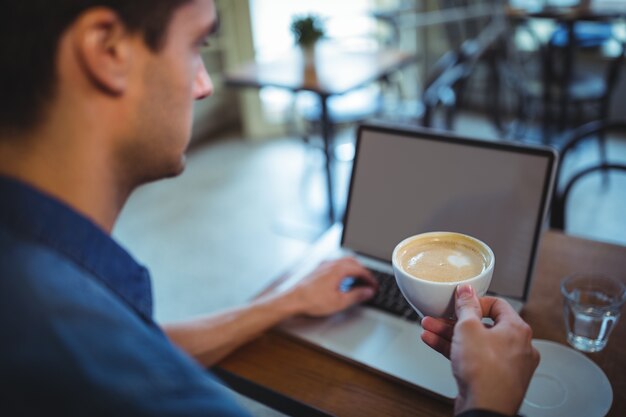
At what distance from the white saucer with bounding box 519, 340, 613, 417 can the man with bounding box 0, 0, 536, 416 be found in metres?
0.17

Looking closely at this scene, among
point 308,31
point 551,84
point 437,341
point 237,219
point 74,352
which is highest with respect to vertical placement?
point 308,31

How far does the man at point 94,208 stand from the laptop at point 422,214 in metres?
0.22

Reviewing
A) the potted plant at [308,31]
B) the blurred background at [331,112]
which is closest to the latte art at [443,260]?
the blurred background at [331,112]

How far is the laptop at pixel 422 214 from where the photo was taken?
0.84 meters

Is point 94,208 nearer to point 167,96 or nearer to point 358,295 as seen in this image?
point 167,96

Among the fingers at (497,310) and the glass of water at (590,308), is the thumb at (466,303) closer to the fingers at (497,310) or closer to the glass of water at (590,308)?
the fingers at (497,310)

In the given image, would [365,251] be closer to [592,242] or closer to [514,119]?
[592,242]

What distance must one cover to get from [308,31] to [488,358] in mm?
2460

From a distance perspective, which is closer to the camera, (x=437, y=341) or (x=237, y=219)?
(x=437, y=341)

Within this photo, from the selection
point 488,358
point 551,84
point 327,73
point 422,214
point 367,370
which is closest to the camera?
point 488,358

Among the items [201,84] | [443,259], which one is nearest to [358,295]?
[443,259]

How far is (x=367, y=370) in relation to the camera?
32.6 inches

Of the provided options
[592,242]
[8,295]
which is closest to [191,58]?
[8,295]

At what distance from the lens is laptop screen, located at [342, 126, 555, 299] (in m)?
0.85
